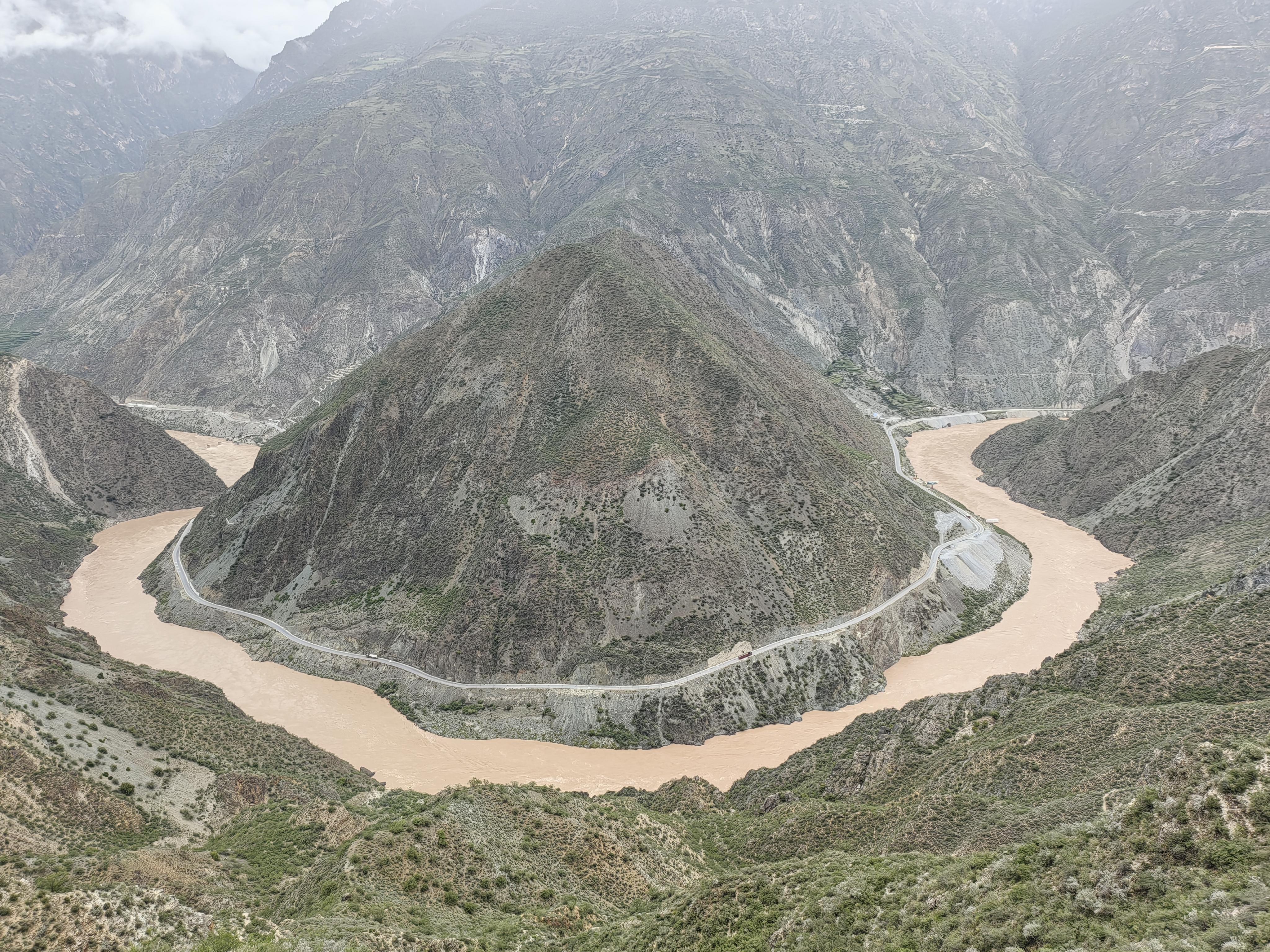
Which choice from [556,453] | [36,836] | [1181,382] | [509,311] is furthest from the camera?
[1181,382]

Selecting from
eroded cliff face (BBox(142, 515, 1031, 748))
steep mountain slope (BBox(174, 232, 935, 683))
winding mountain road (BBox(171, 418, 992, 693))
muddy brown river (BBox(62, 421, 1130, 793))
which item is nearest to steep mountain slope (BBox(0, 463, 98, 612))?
muddy brown river (BBox(62, 421, 1130, 793))

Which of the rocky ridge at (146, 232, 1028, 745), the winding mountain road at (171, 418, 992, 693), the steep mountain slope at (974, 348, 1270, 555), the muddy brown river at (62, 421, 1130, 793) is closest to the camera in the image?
the muddy brown river at (62, 421, 1130, 793)

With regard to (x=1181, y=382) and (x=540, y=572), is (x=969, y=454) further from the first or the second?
(x=540, y=572)

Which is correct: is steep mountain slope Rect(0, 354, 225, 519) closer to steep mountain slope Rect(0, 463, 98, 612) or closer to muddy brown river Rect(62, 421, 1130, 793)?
steep mountain slope Rect(0, 463, 98, 612)

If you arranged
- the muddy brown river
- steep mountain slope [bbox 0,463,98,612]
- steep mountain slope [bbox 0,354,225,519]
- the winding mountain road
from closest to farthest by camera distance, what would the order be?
the muddy brown river, the winding mountain road, steep mountain slope [bbox 0,463,98,612], steep mountain slope [bbox 0,354,225,519]

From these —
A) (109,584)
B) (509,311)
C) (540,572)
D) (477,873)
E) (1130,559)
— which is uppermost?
(509,311)

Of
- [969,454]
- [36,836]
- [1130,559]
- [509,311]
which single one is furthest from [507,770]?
[969,454]

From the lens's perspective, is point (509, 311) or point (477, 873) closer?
point (477, 873)
